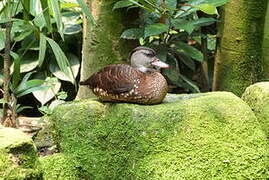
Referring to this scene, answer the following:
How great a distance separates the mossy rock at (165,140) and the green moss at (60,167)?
0.15 feet

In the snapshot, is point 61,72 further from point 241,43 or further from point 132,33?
point 241,43

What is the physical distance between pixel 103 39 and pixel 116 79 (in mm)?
1244

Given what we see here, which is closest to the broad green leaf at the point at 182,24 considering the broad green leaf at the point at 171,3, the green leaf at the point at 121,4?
the broad green leaf at the point at 171,3

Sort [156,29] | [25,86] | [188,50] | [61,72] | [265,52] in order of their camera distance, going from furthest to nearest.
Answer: [61,72], [188,50], [265,52], [156,29], [25,86]

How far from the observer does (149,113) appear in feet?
10.2

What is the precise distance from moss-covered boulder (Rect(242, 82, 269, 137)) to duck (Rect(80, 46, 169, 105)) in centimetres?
62

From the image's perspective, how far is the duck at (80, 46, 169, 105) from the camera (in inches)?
123

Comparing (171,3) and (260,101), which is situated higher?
(171,3)

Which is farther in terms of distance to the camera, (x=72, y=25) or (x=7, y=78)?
(x=72, y=25)

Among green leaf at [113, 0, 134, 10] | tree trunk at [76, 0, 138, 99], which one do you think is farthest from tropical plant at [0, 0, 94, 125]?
green leaf at [113, 0, 134, 10]

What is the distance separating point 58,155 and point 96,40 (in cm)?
146

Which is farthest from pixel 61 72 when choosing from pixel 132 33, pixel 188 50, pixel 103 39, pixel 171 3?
pixel 171 3

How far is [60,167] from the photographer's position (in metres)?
3.06

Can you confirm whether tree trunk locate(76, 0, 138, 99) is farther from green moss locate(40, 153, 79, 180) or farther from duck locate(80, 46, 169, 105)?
green moss locate(40, 153, 79, 180)
